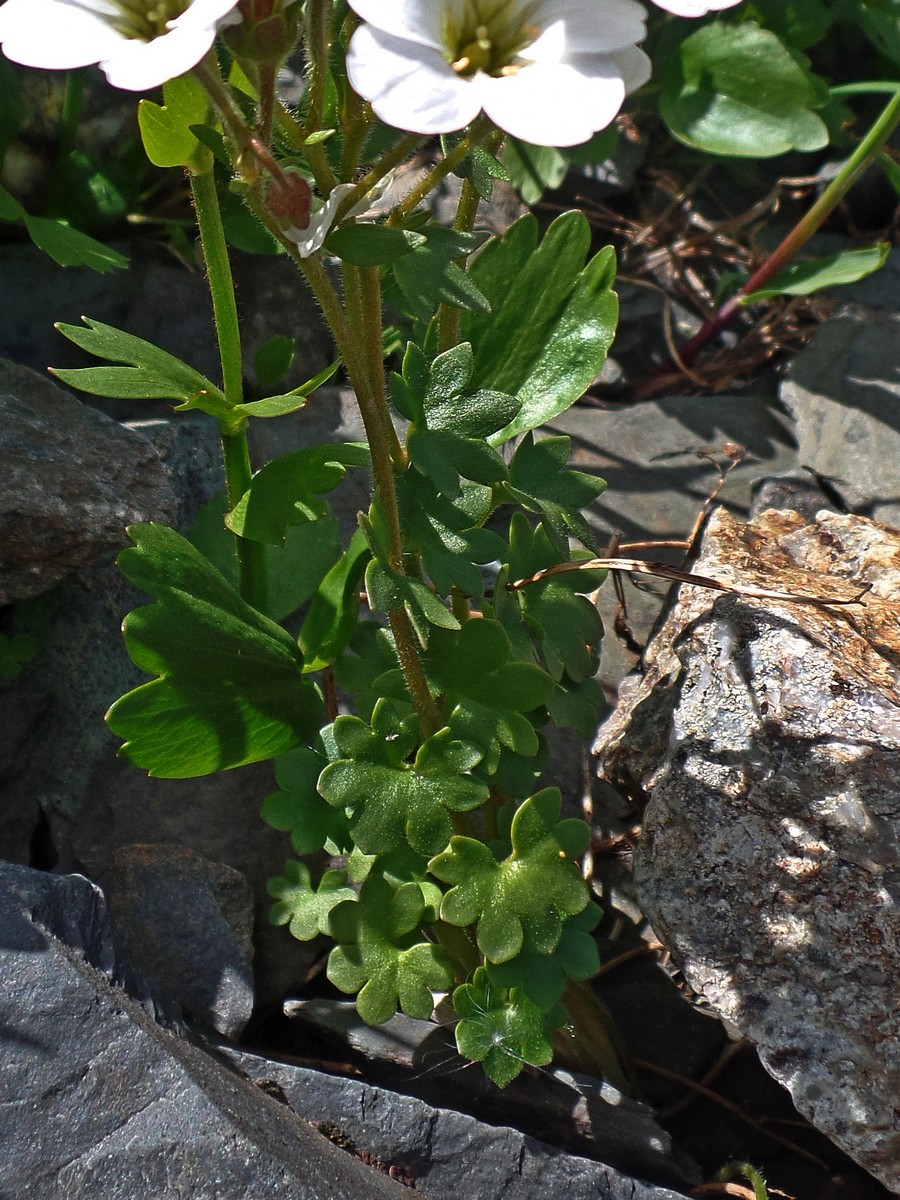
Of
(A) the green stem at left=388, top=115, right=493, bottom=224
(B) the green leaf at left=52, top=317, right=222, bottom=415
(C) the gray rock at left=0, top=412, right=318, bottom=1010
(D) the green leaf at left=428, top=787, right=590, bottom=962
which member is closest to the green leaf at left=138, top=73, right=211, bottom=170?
(B) the green leaf at left=52, top=317, right=222, bottom=415

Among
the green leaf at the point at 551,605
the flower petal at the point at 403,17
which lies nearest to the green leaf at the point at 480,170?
the flower petal at the point at 403,17

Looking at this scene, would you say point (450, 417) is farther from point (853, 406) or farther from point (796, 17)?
point (796, 17)

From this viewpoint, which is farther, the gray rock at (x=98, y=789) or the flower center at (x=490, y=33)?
the gray rock at (x=98, y=789)

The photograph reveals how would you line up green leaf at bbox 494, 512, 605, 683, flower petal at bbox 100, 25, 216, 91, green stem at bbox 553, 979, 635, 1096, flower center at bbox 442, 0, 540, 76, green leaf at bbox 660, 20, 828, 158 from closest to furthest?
flower petal at bbox 100, 25, 216, 91
flower center at bbox 442, 0, 540, 76
green leaf at bbox 494, 512, 605, 683
green stem at bbox 553, 979, 635, 1096
green leaf at bbox 660, 20, 828, 158

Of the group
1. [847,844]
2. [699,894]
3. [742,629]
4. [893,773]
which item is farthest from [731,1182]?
[742,629]

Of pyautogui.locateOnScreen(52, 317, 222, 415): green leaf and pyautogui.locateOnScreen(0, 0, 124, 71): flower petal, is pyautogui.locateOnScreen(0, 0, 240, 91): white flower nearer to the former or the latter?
pyautogui.locateOnScreen(0, 0, 124, 71): flower petal

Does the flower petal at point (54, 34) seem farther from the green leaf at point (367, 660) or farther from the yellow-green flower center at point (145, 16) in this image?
the green leaf at point (367, 660)
